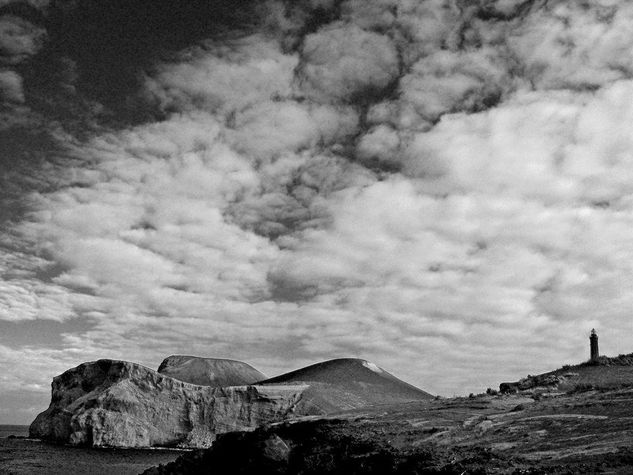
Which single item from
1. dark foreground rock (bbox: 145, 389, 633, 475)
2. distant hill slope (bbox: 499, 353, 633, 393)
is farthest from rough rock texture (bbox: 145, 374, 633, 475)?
distant hill slope (bbox: 499, 353, 633, 393)

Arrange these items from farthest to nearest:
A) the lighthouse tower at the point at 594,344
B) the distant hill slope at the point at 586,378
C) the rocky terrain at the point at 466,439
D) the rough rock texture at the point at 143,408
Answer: the rough rock texture at the point at 143,408 < the lighthouse tower at the point at 594,344 < the distant hill slope at the point at 586,378 < the rocky terrain at the point at 466,439

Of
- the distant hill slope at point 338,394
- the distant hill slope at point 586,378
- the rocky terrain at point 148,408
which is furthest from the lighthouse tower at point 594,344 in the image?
the rocky terrain at point 148,408

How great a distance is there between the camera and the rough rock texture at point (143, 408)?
12181 cm

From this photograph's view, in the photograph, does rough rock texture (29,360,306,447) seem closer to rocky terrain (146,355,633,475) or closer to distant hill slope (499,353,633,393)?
rocky terrain (146,355,633,475)

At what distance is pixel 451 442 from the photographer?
34031 mm

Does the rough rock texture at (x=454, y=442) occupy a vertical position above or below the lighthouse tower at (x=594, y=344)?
below

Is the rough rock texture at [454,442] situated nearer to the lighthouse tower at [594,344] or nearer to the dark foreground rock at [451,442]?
the dark foreground rock at [451,442]

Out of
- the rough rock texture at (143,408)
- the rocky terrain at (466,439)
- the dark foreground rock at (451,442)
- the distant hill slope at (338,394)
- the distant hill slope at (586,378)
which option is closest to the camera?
the dark foreground rock at (451,442)

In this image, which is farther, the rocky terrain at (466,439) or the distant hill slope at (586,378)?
the distant hill slope at (586,378)

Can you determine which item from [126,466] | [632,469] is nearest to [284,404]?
[126,466]

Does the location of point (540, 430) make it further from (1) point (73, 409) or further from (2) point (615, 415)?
(1) point (73, 409)

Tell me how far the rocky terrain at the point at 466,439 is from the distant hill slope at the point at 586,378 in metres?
0.23

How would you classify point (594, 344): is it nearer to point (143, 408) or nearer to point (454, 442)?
point (454, 442)

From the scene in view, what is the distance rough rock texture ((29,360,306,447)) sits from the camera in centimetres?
12181
